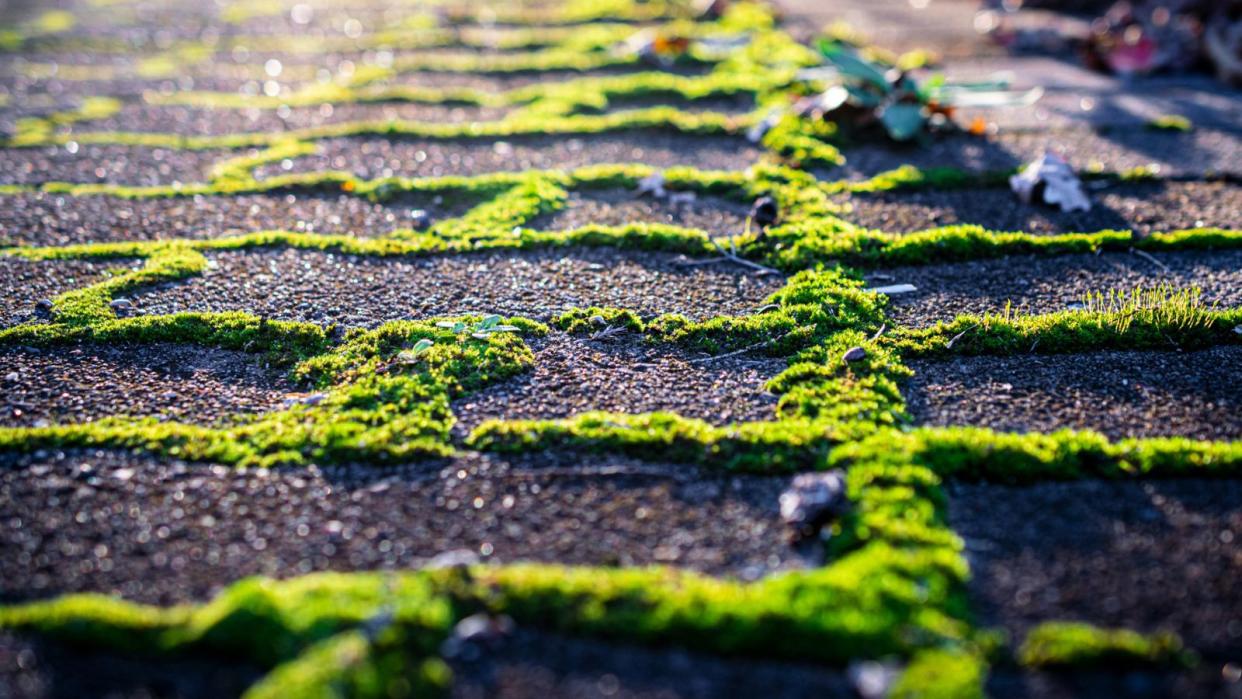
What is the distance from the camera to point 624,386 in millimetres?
2824

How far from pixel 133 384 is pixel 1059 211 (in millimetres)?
3821

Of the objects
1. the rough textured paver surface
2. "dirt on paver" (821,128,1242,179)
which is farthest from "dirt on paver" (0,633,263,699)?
"dirt on paver" (821,128,1242,179)

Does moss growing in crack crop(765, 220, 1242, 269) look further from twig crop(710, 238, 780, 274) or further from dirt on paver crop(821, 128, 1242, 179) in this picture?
dirt on paver crop(821, 128, 1242, 179)

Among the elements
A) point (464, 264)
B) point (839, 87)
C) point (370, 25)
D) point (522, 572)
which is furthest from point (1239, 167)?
point (370, 25)

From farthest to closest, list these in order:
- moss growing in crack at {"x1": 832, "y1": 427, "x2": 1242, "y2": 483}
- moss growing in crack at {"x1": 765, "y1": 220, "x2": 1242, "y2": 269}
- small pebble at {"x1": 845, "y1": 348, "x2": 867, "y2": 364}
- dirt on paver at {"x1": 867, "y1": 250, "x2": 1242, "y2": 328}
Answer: moss growing in crack at {"x1": 765, "y1": 220, "x2": 1242, "y2": 269} < dirt on paver at {"x1": 867, "y1": 250, "x2": 1242, "y2": 328} < small pebble at {"x1": 845, "y1": 348, "x2": 867, "y2": 364} < moss growing in crack at {"x1": 832, "y1": 427, "x2": 1242, "y2": 483}

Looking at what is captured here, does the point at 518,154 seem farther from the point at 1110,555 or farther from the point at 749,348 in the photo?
the point at 1110,555

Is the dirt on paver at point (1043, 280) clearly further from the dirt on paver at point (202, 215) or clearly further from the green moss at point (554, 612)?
the dirt on paver at point (202, 215)

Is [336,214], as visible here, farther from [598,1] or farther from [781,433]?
[598,1]

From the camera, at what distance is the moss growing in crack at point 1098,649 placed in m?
1.80

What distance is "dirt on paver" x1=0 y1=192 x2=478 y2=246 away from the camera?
4.00 metres

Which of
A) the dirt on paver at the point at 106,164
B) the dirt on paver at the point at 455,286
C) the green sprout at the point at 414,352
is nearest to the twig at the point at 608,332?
the dirt on paver at the point at 455,286

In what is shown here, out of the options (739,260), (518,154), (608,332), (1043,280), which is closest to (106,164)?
(518,154)

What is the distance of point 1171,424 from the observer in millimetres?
2561

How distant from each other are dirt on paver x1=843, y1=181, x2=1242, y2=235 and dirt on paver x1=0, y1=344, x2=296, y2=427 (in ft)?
8.54
